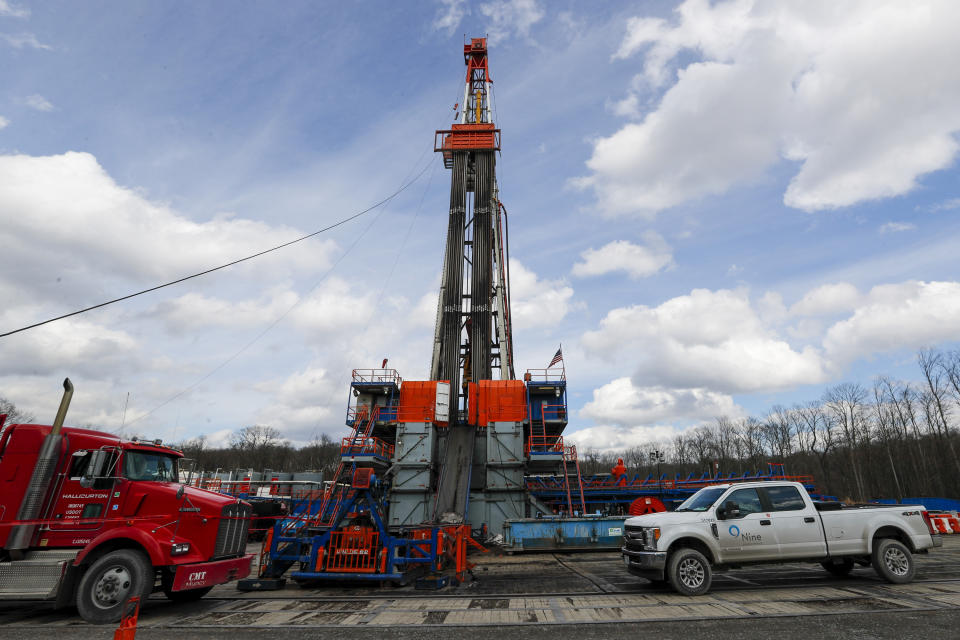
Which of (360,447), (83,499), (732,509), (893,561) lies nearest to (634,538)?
A: (732,509)

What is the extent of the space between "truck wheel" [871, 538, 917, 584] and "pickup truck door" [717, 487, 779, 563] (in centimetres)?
204

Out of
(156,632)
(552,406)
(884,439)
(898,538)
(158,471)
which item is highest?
(884,439)

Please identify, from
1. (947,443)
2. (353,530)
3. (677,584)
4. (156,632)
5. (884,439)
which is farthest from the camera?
(884,439)

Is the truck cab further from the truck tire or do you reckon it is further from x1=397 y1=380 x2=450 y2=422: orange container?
x1=397 y1=380 x2=450 y2=422: orange container

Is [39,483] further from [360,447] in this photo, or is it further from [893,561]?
[893,561]

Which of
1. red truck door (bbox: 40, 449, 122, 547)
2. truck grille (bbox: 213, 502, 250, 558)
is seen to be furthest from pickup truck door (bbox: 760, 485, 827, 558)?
red truck door (bbox: 40, 449, 122, 547)

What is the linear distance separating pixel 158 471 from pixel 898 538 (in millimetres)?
14006

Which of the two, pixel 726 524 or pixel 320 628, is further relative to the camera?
pixel 726 524

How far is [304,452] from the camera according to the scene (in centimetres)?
12138

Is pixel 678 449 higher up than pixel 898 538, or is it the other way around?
pixel 678 449

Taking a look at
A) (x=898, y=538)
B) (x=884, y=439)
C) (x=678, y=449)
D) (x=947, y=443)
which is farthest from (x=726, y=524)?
(x=678, y=449)

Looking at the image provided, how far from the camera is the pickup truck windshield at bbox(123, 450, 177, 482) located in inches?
342

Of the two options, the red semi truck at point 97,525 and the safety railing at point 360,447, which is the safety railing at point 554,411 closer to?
the safety railing at point 360,447

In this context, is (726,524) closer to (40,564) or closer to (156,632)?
(156,632)
